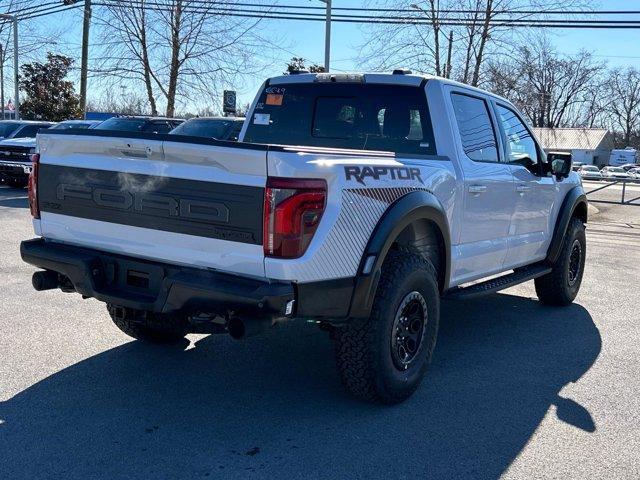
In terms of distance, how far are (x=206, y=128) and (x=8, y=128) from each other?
26.7ft

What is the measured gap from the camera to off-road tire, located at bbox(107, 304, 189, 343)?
410 cm

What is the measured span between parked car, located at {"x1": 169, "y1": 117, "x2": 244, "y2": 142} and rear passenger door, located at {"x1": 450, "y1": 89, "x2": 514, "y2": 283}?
25.7 feet

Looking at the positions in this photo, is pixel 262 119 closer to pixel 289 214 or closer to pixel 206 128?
pixel 289 214

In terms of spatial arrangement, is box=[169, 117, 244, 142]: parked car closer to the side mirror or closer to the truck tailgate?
the side mirror

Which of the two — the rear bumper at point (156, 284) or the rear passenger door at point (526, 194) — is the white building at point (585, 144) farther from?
the rear bumper at point (156, 284)

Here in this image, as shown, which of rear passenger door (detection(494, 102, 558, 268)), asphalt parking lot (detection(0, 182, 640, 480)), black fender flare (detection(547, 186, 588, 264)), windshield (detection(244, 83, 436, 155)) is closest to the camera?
asphalt parking lot (detection(0, 182, 640, 480))

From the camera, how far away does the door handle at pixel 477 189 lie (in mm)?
4918

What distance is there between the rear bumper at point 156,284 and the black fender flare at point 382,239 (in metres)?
0.48

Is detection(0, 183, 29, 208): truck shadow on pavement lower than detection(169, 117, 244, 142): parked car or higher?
A: lower

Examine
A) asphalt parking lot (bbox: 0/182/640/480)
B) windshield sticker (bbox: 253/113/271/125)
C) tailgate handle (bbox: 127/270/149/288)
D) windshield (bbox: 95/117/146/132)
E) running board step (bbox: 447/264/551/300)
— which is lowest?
asphalt parking lot (bbox: 0/182/640/480)

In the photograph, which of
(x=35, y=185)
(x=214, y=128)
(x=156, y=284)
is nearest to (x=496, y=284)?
(x=156, y=284)

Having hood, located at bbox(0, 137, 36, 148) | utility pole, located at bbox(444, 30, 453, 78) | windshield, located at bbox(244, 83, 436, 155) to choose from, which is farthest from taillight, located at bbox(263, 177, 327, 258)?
utility pole, located at bbox(444, 30, 453, 78)

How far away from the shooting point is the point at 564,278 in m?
6.86

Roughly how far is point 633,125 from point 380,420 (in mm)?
109479
